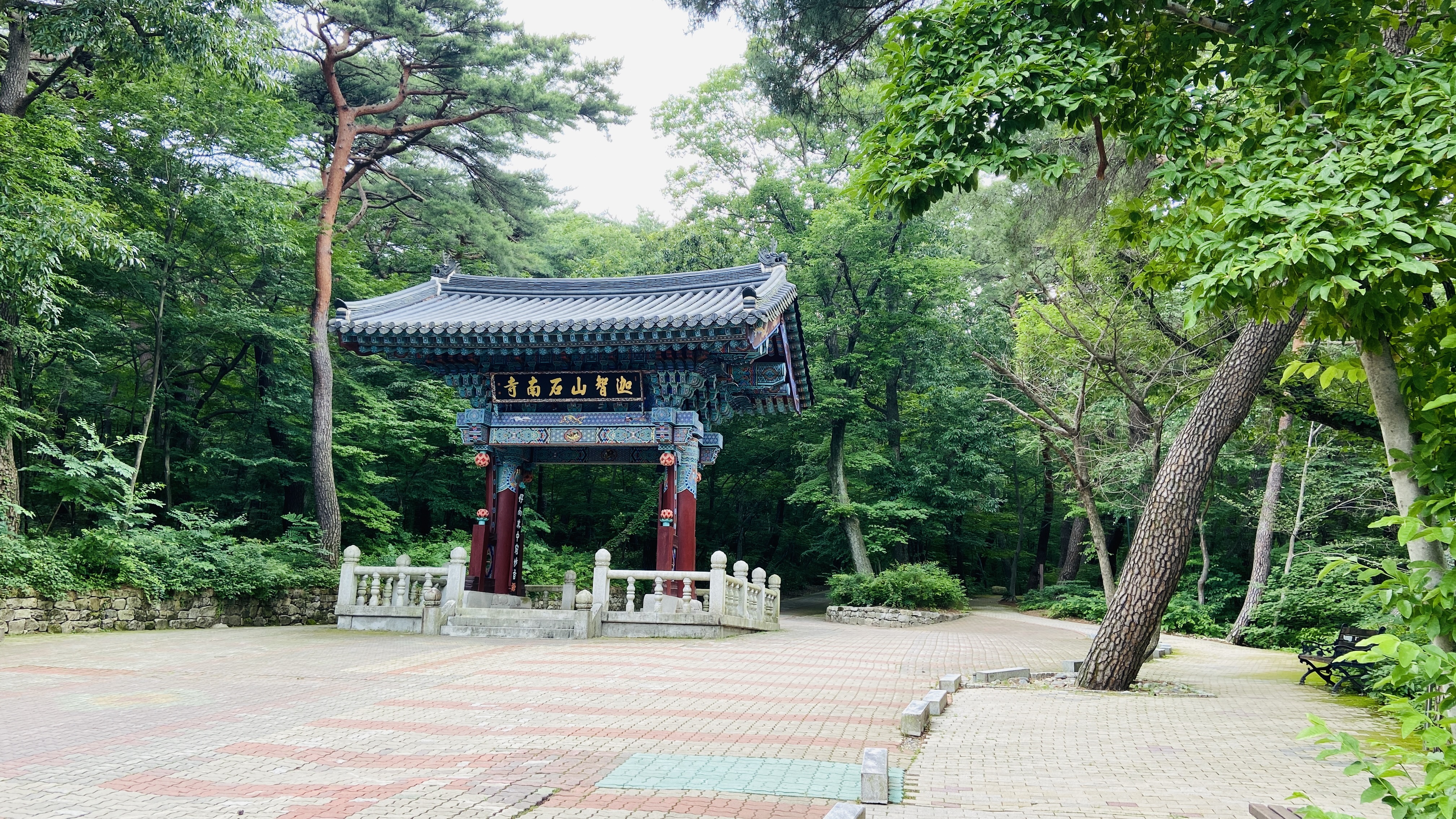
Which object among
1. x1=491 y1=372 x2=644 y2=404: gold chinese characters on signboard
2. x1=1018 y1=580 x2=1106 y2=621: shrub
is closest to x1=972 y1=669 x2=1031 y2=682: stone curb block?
x1=491 y1=372 x2=644 y2=404: gold chinese characters on signboard

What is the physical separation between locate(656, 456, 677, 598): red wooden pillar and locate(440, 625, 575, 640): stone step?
206 centimetres

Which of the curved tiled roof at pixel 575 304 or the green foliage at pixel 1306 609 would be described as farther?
the green foliage at pixel 1306 609

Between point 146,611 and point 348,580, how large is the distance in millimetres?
2935

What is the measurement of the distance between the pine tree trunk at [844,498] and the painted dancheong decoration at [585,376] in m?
9.48

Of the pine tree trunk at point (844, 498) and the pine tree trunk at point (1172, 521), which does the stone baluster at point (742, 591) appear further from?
the pine tree trunk at point (844, 498)

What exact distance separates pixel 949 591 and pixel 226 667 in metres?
18.9

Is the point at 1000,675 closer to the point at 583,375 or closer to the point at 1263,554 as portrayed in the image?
the point at 583,375

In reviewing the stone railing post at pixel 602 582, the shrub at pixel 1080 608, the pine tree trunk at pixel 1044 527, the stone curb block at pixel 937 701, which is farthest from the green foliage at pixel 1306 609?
the pine tree trunk at pixel 1044 527

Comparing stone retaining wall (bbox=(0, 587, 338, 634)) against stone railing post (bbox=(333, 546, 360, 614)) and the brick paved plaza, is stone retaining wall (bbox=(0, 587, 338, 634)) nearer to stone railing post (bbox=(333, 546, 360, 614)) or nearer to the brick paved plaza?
the brick paved plaza

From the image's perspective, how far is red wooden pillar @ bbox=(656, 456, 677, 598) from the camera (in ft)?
49.7

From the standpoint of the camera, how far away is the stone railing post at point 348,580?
1480 cm

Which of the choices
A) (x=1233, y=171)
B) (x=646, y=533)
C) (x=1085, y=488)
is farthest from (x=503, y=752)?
(x=646, y=533)

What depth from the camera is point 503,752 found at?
587 cm

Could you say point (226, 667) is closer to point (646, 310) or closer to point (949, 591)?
point (646, 310)
